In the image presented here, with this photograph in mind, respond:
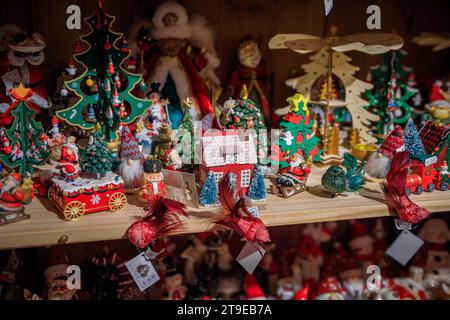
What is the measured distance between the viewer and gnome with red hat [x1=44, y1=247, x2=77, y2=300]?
1.34 m

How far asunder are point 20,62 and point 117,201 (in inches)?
17.7

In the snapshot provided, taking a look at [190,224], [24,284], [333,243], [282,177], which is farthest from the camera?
[333,243]

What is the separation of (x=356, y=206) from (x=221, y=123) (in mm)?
374

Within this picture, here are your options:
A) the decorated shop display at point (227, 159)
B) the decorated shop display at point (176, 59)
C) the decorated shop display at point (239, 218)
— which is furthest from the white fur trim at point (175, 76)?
the decorated shop display at point (239, 218)

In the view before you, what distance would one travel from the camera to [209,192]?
114cm

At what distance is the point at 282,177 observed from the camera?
1.21 m

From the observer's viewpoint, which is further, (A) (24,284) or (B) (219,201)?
(A) (24,284)

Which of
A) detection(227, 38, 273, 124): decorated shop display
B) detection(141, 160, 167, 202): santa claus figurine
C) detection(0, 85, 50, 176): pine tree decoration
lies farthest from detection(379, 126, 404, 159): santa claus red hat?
detection(0, 85, 50, 176): pine tree decoration

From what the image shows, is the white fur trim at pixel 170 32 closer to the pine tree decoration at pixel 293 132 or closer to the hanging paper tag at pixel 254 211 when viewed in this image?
the pine tree decoration at pixel 293 132

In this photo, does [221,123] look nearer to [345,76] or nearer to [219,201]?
[219,201]

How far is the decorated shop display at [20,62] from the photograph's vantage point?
4.01ft

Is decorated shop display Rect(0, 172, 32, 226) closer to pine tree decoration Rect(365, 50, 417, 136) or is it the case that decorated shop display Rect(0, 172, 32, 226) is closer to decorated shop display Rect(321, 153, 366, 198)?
decorated shop display Rect(321, 153, 366, 198)

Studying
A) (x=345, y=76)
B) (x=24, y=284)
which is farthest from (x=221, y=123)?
(x=24, y=284)
